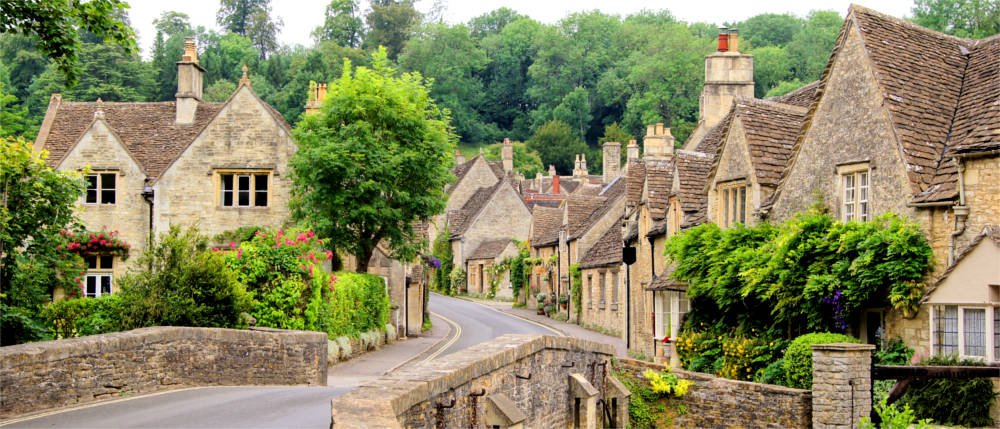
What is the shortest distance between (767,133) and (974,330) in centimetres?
912

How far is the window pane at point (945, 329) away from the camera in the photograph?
17750 millimetres

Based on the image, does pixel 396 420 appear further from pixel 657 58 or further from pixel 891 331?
pixel 657 58

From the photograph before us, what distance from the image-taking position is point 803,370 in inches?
780

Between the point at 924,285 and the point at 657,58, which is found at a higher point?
the point at 657,58

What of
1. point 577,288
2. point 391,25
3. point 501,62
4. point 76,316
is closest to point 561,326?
point 577,288

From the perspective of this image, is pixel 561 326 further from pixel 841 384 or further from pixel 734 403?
pixel 841 384

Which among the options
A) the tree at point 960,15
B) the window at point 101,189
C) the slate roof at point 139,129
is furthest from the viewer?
the tree at point 960,15

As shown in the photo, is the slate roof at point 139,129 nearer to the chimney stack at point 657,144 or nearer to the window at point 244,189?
the window at point 244,189

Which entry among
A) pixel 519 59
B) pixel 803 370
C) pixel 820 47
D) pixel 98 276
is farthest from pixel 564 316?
pixel 519 59

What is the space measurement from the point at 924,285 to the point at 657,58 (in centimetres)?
10355

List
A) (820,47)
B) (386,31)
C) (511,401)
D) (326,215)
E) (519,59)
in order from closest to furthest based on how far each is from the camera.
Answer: (511,401) < (326,215) < (820,47) < (519,59) < (386,31)

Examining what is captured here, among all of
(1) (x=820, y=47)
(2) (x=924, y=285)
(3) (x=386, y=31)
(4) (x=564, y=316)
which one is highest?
(3) (x=386, y=31)

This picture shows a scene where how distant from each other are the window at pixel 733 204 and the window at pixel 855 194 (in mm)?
3600

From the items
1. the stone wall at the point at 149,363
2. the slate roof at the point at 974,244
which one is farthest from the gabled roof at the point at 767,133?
the stone wall at the point at 149,363
